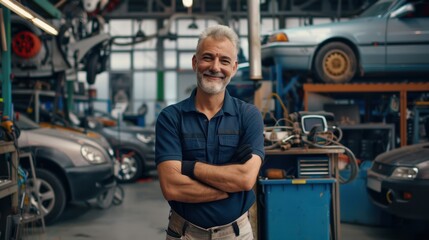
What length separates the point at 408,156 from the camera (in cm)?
445

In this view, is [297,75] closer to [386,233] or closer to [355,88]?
[355,88]

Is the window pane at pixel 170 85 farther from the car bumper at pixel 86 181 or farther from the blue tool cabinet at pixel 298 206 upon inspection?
the blue tool cabinet at pixel 298 206

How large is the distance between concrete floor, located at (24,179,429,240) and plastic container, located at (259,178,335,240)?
1.15m

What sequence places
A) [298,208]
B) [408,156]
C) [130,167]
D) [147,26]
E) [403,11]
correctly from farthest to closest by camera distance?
[147,26] → [130,167] → [403,11] → [408,156] → [298,208]

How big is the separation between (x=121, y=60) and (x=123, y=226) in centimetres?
1401

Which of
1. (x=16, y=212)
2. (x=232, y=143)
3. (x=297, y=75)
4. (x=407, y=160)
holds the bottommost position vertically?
(x=16, y=212)

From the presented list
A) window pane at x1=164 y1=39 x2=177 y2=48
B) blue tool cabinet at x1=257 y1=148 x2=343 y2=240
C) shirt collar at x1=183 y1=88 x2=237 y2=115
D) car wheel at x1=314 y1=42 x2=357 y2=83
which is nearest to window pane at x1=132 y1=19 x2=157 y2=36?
window pane at x1=164 y1=39 x2=177 y2=48

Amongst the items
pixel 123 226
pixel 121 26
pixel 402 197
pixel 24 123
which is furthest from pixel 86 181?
pixel 121 26

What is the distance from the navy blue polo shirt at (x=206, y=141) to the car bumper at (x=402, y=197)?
265 cm

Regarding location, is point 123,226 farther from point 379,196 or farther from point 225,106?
point 225,106

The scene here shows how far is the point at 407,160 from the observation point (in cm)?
436

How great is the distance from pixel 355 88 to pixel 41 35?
181 inches

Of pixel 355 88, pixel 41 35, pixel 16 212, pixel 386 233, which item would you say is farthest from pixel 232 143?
pixel 41 35

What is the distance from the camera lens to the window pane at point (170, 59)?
61.2 ft
